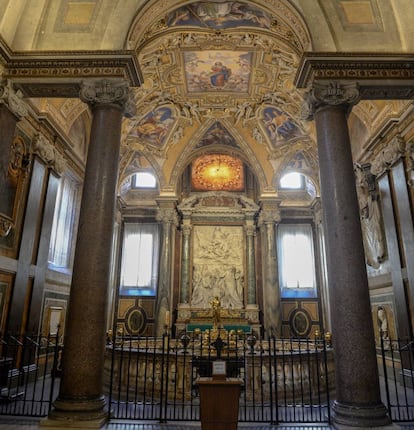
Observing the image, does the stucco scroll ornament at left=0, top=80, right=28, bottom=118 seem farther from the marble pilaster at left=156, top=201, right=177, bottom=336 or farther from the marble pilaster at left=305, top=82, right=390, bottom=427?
the marble pilaster at left=156, top=201, right=177, bottom=336

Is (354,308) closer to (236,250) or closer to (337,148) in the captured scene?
(337,148)

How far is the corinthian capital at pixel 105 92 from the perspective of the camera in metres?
7.13

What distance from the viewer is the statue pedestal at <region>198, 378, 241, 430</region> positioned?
15.4 ft

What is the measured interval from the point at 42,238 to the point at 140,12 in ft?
21.3

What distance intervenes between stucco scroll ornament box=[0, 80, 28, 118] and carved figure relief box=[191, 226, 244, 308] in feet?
36.1

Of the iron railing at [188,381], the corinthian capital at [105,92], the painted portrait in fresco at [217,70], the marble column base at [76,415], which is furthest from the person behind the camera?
the painted portrait in fresco at [217,70]

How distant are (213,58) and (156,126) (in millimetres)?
4385

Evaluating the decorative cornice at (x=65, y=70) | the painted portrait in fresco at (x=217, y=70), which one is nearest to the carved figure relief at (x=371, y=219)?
the painted portrait in fresco at (x=217, y=70)

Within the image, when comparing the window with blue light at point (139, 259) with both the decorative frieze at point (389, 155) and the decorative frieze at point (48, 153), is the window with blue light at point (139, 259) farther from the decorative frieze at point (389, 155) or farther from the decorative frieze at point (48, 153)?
the decorative frieze at point (389, 155)

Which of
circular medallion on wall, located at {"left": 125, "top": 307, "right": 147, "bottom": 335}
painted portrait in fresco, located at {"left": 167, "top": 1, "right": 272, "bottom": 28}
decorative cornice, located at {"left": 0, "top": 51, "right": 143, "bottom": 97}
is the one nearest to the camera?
decorative cornice, located at {"left": 0, "top": 51, "right": 143, "bottom": 97}

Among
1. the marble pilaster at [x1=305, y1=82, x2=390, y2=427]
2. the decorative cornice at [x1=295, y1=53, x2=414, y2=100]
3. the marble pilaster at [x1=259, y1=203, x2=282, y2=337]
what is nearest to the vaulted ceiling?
the decorative cornice at [x1=295, y1=53, x2=414, y2=100]

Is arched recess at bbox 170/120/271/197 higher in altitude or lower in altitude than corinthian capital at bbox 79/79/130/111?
higher

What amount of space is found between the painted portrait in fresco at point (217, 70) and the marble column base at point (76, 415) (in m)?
11.4

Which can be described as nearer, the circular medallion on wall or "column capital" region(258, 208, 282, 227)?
the circular medallion on wall
